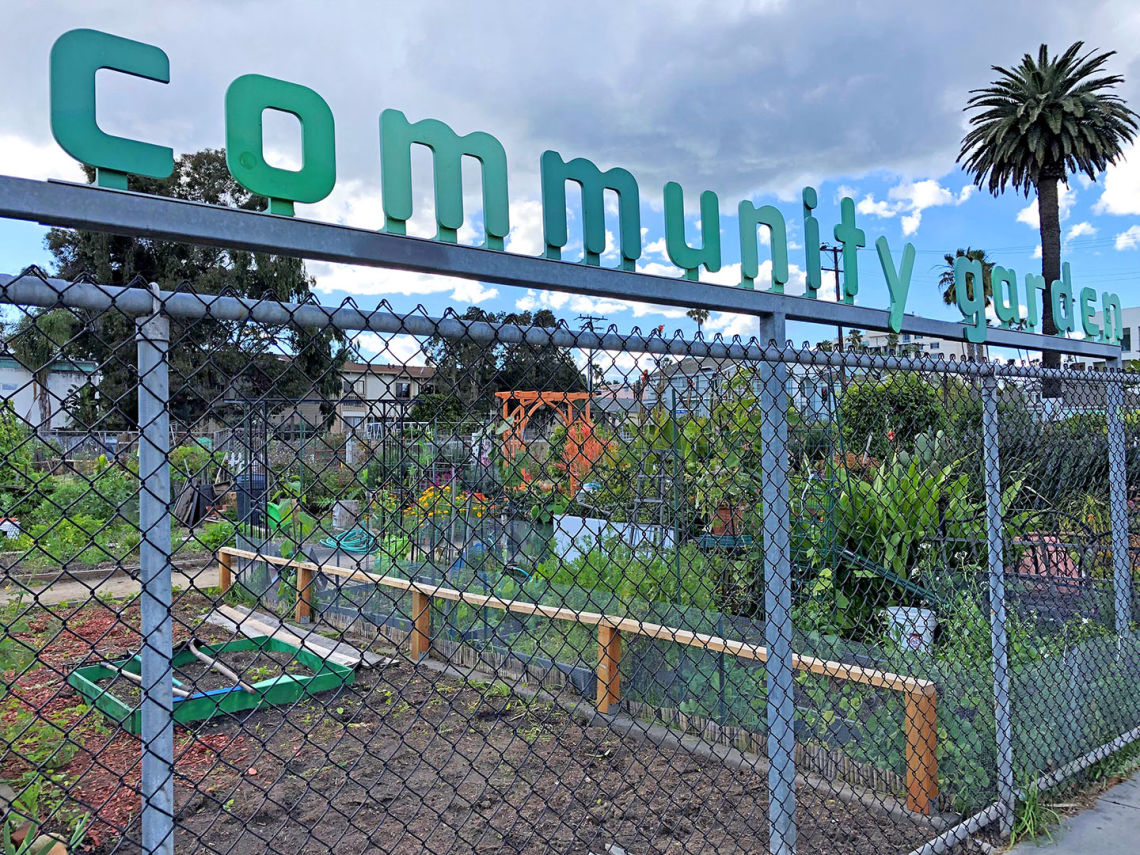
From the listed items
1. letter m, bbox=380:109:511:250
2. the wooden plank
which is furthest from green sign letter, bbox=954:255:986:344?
letter m, bbox=380:109:511:250

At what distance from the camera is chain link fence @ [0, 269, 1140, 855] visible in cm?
189

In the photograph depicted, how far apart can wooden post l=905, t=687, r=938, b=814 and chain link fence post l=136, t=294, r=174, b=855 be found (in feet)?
→ 10.3

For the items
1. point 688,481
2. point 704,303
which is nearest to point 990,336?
point 704,303

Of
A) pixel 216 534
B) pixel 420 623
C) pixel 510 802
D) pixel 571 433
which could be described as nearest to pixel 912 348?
pixel 510 802

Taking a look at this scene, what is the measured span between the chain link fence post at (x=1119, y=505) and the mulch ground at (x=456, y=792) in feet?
6.50

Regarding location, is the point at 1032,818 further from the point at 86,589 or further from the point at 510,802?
the point at 86,589

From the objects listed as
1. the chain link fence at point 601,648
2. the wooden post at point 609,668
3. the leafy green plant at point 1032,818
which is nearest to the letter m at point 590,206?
the chain link fence at point 601,648

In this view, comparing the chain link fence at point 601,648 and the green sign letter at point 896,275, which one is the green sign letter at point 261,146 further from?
the green sign letter at point 896,275

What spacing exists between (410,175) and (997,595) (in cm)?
294

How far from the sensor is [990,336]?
407 cm

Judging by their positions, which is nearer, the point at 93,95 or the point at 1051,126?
the point at 93,95

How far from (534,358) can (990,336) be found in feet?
9.45

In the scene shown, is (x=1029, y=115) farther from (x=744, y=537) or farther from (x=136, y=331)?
(x=136, y=331)

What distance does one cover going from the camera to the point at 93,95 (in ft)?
5.17
